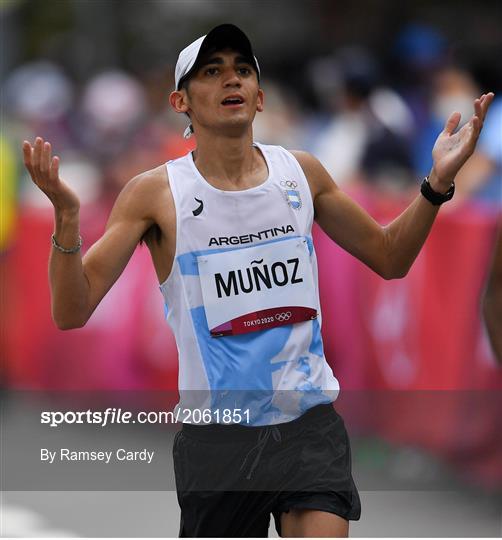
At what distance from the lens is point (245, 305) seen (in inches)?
205

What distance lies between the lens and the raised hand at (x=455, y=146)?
17.0 feet

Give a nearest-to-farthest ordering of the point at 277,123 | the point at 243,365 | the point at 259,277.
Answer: the point at 243,365, the point at 259,277, the point at 277,123

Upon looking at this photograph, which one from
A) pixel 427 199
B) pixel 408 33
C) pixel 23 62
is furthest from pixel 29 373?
pixel 23 62

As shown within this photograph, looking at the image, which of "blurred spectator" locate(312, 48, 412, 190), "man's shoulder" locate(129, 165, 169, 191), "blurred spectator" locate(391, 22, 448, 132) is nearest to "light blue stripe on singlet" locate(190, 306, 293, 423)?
"man's shoulder" locate(129, 165, 169, 191)

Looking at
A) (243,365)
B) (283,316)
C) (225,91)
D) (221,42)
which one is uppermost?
(221,42)

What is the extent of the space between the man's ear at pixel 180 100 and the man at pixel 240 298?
1 centimetres

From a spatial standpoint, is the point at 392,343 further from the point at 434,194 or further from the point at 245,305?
the point at 245,305

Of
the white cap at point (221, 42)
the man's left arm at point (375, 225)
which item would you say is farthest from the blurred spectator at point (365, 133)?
the white cap at point (221, 42)

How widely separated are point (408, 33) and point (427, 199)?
813cm

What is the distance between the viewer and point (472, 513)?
8.01 meters

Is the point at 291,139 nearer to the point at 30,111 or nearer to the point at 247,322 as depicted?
the point at 30,111

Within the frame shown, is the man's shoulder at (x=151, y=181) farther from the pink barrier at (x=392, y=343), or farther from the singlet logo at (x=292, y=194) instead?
the pink barrier at (x=392, y=343)

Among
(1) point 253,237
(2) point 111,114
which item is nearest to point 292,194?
(1) point 253,237

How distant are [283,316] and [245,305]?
0.48 ft
